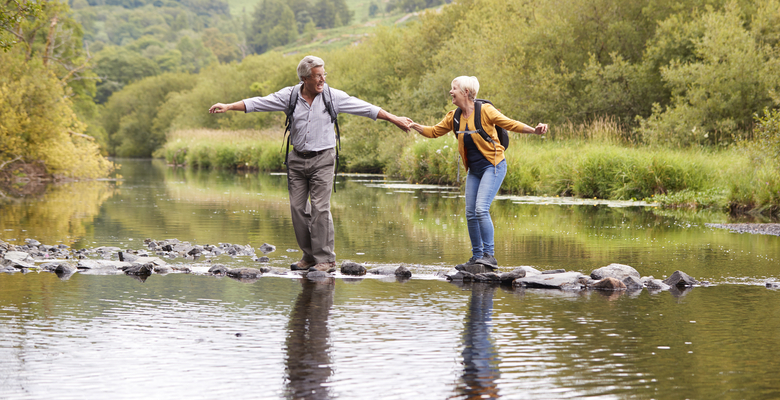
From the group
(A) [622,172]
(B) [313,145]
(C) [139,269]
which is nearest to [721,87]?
(A) [622,172]

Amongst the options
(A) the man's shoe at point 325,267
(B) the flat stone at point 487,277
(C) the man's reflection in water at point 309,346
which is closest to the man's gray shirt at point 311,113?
(A) the man's shoe at point 325,267

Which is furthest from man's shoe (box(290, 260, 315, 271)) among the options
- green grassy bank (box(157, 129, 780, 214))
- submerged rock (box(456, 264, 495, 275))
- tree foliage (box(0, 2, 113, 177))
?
tree foliage (box(0, 2, 113, 177))

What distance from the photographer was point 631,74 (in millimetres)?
31266

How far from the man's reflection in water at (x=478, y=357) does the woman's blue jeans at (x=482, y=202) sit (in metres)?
1.55

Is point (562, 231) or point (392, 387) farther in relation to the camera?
point (562, 231)

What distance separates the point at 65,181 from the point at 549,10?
2094 cm

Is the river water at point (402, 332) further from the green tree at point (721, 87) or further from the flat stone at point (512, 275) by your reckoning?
Result: the green tree at point (721, 87)

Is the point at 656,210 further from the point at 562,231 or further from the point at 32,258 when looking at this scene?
the point at 32,258

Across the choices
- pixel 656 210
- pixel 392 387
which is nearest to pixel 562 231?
pixel 656 210

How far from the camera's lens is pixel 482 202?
8531 millimetres

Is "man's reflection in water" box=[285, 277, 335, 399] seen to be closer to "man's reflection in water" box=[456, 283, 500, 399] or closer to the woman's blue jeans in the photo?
"man's reflection in water" box=[456, 283, 500, 399]

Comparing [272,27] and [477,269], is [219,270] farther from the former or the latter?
[272,27]

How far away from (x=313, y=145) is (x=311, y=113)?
0.35 m

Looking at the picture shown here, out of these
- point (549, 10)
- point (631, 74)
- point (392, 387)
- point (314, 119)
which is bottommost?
point (392, 387)
